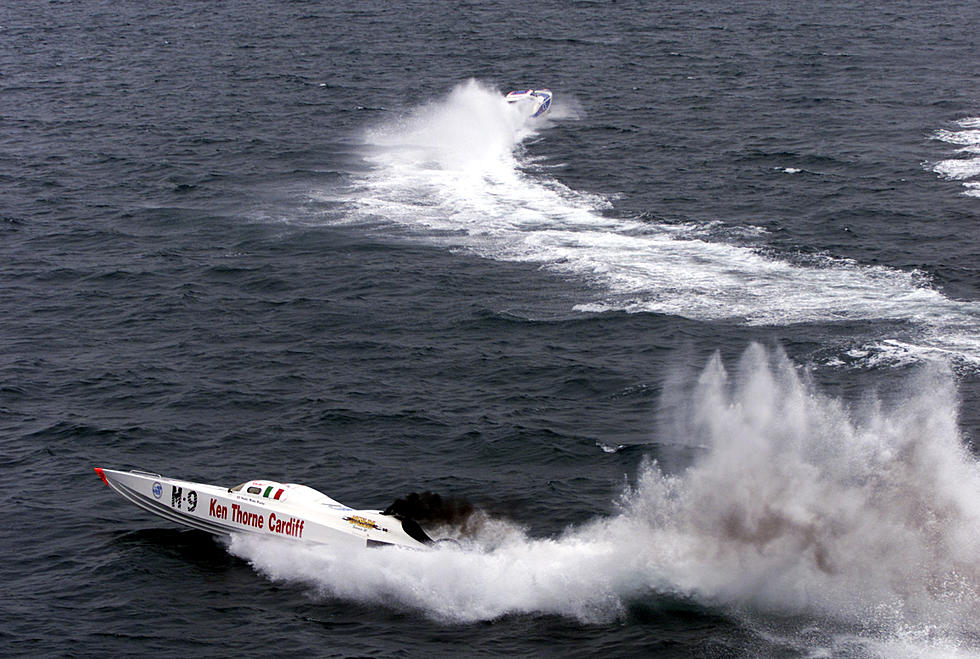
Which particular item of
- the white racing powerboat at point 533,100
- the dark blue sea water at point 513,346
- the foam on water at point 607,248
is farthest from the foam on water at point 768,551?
the white racing powerboat at point 533,100

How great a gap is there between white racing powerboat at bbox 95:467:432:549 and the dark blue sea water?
0.92 metres

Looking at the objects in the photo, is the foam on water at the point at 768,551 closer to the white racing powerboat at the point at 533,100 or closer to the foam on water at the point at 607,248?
the foam on water at the point at 607,248

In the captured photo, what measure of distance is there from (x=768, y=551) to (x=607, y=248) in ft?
122

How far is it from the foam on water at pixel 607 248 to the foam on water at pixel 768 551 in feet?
55.0

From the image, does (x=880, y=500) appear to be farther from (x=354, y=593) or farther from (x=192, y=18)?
(x=192, y=18)

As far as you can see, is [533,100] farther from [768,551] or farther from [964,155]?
[768,551]

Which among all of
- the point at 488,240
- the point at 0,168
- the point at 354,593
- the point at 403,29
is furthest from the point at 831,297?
the point at 403,29

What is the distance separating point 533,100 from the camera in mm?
113250

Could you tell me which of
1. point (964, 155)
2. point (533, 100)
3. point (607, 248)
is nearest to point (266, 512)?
point (607, 248)

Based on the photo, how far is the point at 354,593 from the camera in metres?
47.2

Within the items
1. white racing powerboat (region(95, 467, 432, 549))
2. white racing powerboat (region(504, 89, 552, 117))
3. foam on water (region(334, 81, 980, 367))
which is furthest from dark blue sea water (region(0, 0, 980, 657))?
white racing powerboat (region(504, 89, 552, 117))

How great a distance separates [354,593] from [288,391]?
18.4 metres

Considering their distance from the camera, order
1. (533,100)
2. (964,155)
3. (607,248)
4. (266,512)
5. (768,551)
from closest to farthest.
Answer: (768,551), (266,512), (607,248), (964,155), (533,100)

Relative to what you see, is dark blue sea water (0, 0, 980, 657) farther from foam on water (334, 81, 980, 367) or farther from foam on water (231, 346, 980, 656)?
foam on water (334, 81, 980, 367)
